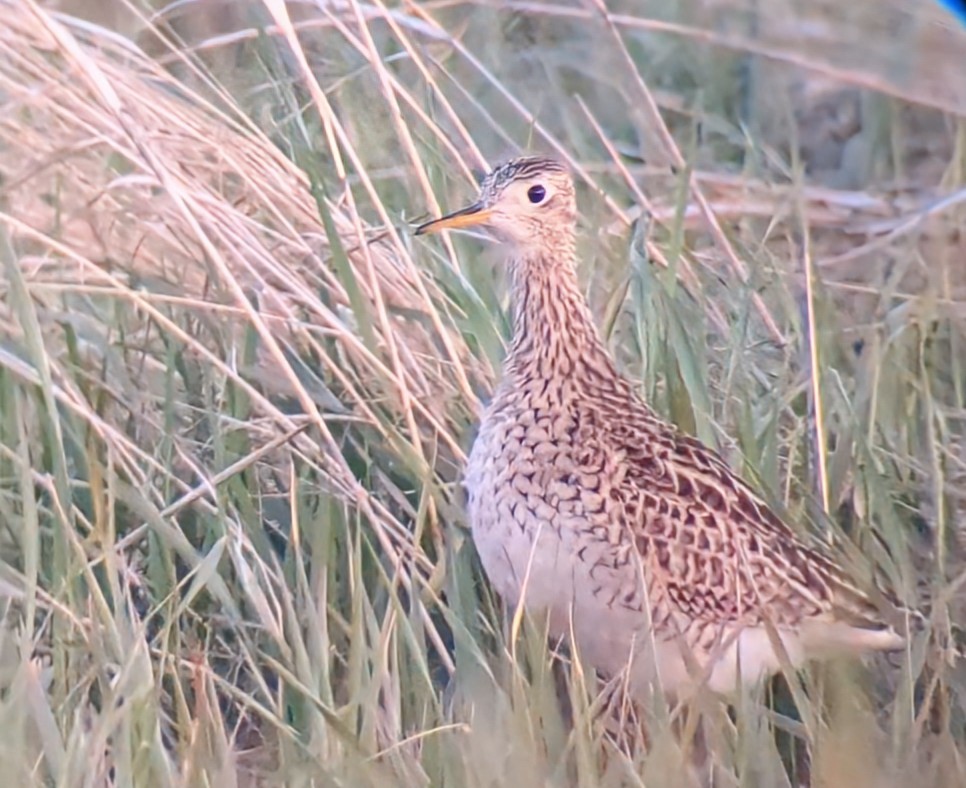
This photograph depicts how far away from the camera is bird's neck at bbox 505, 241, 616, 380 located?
135 inches

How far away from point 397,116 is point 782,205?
1070 millimetres

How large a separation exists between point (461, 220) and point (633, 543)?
61cm

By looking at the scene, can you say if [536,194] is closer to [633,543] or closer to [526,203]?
[526,203]

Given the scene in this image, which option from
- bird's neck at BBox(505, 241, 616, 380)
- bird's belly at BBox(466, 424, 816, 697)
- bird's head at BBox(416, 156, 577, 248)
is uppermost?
bird's head at BBox(416, 156, 577, 248)

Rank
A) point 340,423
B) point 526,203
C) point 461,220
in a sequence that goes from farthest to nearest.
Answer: point 340,423 < point 526,203 < point 461,220

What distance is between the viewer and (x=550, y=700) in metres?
2.88

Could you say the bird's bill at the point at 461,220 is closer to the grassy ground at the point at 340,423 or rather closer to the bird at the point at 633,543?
the bird at the point at 633,543

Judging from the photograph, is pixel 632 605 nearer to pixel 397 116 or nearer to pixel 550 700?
pixel 550 700

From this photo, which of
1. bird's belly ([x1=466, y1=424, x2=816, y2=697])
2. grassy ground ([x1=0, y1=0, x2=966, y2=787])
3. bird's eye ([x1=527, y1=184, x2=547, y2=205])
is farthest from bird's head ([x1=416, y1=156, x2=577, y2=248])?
bird's belly ([x1=466, y1=424, x2=816, y2=697])

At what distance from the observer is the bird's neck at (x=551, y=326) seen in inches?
135

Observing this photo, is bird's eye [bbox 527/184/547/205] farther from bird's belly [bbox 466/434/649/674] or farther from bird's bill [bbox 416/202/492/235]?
bird's belly [bbox 466/434/649/674]

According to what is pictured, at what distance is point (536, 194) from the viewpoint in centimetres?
347

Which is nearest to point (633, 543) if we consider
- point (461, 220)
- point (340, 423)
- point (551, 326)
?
point (551, 326)

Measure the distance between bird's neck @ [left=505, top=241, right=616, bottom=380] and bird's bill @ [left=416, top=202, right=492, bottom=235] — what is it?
0.13 meters
